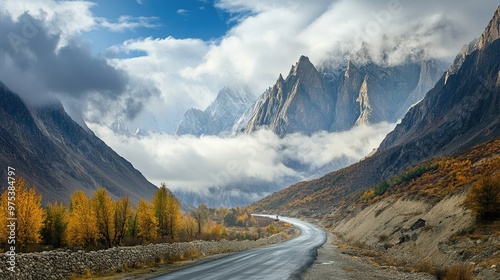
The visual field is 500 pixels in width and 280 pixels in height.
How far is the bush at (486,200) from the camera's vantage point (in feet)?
134

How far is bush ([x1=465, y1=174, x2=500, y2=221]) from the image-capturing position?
4075 cm

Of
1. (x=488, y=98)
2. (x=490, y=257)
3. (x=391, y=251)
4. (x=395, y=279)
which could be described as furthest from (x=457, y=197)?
(x=488, y=98)

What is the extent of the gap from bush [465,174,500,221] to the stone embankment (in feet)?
109

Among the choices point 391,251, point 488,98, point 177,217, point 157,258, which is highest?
point 488,98

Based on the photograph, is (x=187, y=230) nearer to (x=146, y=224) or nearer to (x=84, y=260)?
(x=146, y=224)

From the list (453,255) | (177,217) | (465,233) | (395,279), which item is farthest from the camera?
(177,217)

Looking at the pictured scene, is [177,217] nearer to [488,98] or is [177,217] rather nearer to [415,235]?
[415,235]

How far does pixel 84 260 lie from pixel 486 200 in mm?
39965

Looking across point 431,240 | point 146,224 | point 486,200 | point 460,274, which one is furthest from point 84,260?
point 146,224

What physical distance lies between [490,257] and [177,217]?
64921mm

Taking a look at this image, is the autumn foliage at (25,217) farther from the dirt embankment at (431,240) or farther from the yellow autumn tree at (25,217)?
the dirt embankment at (431,240)

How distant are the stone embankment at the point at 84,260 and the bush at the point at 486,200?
33224 millimetres

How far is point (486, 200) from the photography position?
137 ft

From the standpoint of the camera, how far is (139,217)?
78.4m
